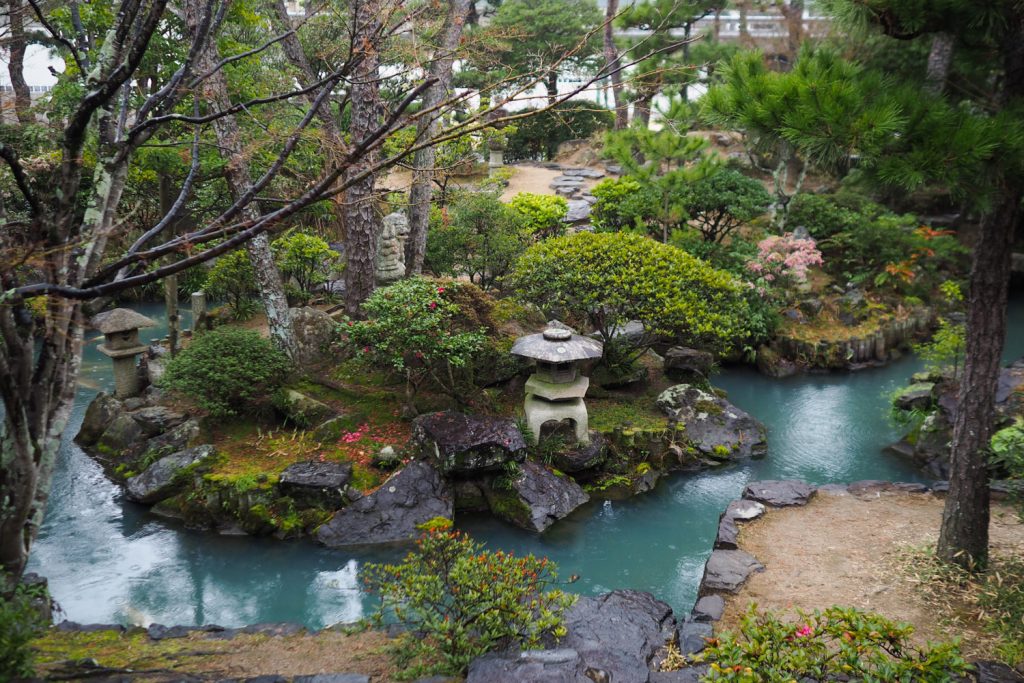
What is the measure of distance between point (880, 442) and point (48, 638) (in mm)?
9321

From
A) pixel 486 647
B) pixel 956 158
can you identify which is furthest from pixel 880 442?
pixel 486 647

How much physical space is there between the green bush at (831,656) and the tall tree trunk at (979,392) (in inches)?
77.8

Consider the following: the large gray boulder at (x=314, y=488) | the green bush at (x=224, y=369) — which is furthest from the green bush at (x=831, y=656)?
the green bush at (x=224, y=369)

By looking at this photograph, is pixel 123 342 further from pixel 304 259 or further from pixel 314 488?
pixel 314 488

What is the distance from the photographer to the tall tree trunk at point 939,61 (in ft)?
16.3

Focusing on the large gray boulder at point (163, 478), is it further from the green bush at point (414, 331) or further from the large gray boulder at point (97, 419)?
the green bush at point (414, 331)

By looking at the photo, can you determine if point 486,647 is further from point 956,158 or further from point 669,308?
point 669,308

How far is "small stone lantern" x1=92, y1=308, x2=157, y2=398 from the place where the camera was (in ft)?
28.8

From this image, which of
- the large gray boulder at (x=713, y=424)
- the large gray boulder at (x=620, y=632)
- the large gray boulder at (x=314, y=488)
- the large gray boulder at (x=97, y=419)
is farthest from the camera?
the large gray boulder at (x=97, y=419)

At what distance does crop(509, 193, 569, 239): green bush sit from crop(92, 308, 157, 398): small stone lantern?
6.50 meters

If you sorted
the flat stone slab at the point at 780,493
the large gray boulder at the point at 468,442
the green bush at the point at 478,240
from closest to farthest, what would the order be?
the flat stone slab at the point at 780,493
the large gray boulder at the point at 468,442
the green bush at the point at 478,240

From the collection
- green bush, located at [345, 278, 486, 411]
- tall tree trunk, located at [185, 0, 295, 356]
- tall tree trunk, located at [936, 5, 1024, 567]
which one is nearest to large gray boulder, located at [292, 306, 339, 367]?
tall tree trunk, located at [185, 0, 295, 356]

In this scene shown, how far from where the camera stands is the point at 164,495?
7699 millimetres

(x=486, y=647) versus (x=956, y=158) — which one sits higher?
(x=956, y=158)
